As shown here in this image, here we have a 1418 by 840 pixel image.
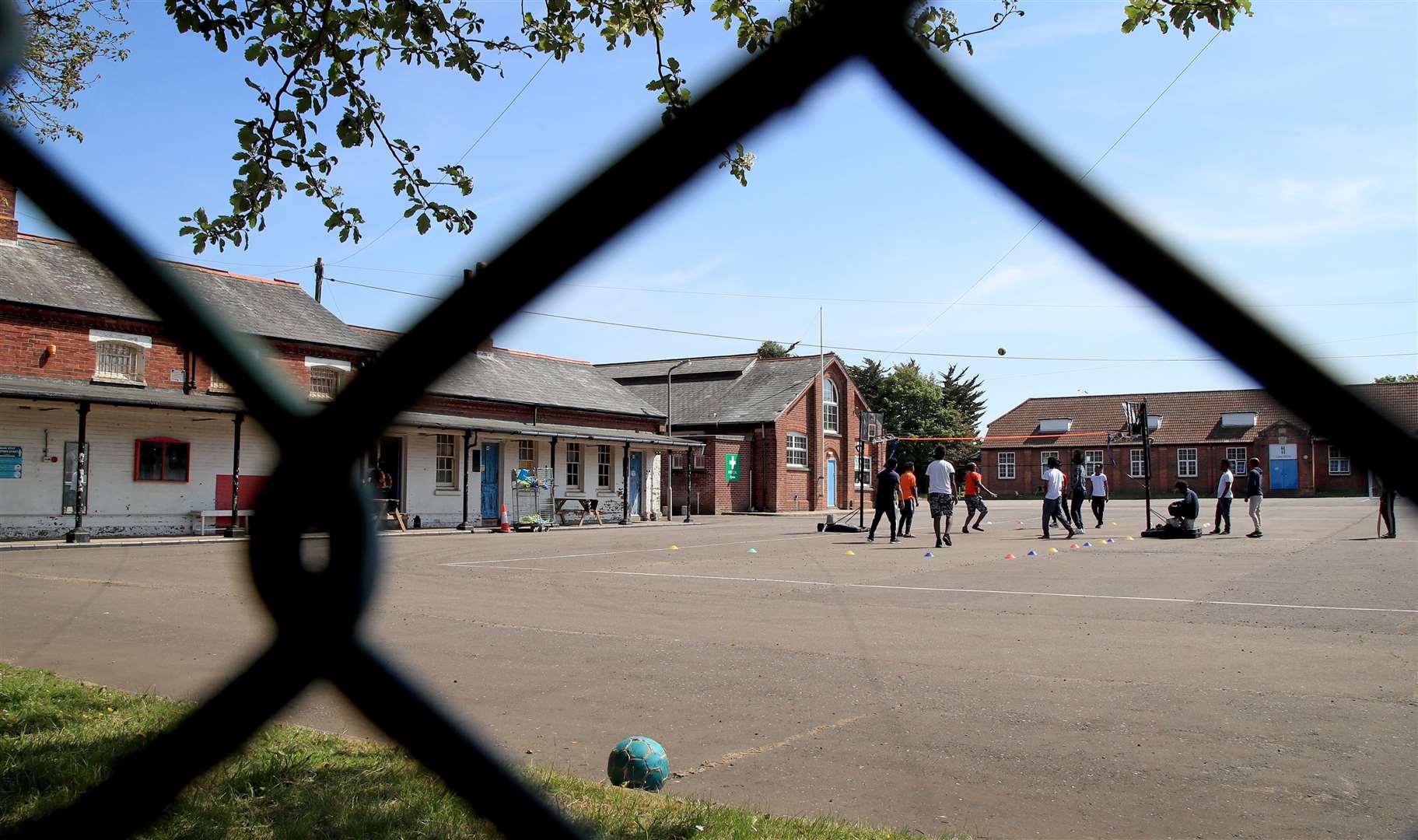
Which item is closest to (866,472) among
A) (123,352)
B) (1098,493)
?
(1098,493)

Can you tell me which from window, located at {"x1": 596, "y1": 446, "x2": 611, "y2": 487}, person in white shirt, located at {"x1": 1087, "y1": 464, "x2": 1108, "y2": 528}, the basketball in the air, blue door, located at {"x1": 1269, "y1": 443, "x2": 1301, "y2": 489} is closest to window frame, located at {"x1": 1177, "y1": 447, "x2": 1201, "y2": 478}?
blue door, located at {"x1": 1269, "y1": 443, "x2": 1301, "y2": 489}

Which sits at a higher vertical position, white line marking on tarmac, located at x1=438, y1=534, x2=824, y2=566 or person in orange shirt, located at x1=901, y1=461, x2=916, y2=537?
person in orange shirt, located at x1=901, y1=461, x2=916, y2=537

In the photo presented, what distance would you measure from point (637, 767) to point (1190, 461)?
6697 centimetres

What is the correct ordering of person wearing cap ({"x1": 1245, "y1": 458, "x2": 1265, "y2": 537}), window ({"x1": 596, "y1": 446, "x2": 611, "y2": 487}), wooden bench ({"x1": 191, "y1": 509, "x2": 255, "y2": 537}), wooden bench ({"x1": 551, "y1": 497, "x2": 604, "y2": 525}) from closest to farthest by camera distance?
person wearing cap ({"x1": 1245, "y1": 458, "x2": 1265, "y2": 537}) < wooden bench ({"x1": 191, "y1": 509, "x2": 255, "y2": 537}) < wooden bench ({"x1": 551, "y1": 497, "x2": 604, "y2": 525}) < window ({"x1": 596, "y1": 446, "x2": 611, "y2": 487})

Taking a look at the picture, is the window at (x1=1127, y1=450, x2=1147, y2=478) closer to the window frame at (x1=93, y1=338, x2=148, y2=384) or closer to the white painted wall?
the white painted wall

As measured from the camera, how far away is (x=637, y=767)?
15.4ft

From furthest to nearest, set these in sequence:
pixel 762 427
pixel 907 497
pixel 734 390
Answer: pixel 734 390 → pixel 762 427 → pixel 907 497

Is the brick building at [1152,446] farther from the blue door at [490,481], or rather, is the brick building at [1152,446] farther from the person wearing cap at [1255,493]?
the blue door at [490,481]

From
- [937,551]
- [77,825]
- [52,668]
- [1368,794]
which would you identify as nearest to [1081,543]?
[937,551]

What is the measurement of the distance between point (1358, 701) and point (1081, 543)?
14.9 meters

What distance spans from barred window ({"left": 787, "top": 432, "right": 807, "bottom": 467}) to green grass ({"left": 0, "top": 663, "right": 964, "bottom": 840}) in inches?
1616

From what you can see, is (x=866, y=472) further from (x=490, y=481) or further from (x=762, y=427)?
(x=490, y=481)

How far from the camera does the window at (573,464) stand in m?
34.8

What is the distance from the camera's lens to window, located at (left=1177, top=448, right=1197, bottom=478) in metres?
64.4
